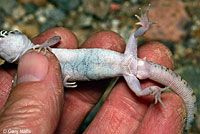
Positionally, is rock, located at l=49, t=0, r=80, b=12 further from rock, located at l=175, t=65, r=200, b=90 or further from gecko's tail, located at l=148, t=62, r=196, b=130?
gecko's tail, located at l=148, t=62, r=196, b=130

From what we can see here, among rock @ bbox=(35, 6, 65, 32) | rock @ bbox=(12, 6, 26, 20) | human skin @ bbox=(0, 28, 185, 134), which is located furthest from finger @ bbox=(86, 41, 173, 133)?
rock @ bbox=(12, 6, 26, 20)

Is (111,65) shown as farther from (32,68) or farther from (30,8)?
(30,8)

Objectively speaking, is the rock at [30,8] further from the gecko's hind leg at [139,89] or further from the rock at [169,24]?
the gecko's hind leg at [139,89]

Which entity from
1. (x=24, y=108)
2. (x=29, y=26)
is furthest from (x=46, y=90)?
(x=29, y=26)

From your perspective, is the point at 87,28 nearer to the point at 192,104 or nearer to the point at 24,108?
the point at 192,104

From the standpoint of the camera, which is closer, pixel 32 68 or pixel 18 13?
pixel 32 68

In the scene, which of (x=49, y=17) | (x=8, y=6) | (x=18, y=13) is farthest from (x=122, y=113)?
(x=8, y=6)
